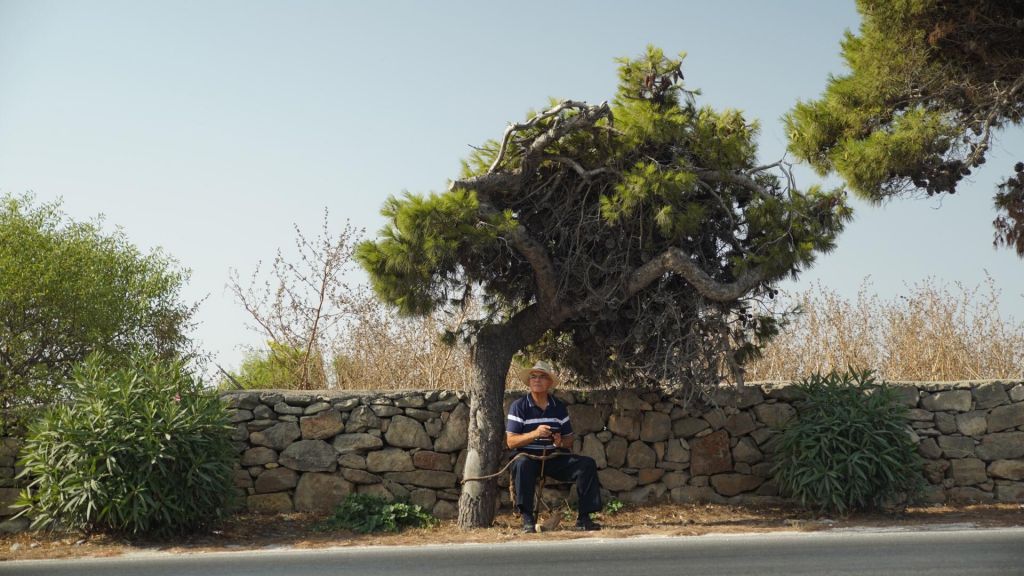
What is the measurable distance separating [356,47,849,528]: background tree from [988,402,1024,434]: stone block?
3.12 metres

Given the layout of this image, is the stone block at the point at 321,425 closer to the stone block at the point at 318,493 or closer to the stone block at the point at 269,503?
the stone block at the point at 318,493

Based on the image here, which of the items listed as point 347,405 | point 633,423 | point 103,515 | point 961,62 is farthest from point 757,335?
point 103,515

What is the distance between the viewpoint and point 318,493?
1079 cm

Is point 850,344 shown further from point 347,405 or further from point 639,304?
point 347,405

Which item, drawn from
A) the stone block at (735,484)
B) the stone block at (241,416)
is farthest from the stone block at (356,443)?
the stone block at (735,484)

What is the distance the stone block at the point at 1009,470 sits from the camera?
11.3 metres

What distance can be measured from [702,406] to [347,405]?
4.27 m

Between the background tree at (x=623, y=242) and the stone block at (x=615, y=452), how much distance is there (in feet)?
2.76

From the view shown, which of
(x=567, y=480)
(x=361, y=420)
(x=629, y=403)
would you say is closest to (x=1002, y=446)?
(x=629, y=403)

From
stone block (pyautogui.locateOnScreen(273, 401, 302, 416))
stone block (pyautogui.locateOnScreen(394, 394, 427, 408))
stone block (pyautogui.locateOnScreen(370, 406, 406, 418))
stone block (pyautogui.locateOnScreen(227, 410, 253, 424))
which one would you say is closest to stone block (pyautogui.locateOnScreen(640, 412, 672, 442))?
stone block (pyautogui.locateOnScreen(394, 394, 427, 408))

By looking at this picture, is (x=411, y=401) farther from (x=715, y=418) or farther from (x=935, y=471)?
(x=935, y=471)

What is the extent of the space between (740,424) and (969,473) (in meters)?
2.84

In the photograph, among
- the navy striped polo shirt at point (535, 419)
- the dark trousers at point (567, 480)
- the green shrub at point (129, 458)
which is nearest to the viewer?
the green shrub at point (129, 458)

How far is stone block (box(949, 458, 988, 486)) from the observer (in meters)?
11.4
